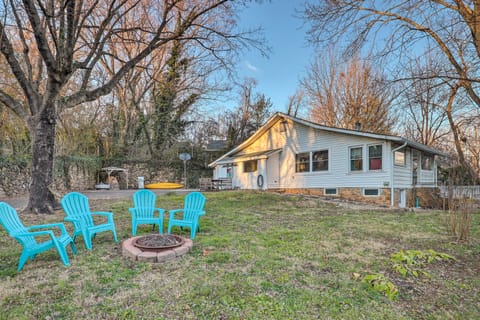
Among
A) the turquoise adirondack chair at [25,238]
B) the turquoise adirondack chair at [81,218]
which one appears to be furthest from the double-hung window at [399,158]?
the turquoise adirondack chair at [25,238]

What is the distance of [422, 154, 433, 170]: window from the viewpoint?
1284 cm

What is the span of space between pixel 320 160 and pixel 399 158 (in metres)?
3.13

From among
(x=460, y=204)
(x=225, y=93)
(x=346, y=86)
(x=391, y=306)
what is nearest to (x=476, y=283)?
(x=391, y=306)

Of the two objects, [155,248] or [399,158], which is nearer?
[155,248]

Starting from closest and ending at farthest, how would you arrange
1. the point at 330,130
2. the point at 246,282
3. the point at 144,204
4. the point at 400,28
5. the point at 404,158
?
1. the point at 246,282
2. the point at 144,204
3. the point at 400,28
4. the point at 404,158
5. the point at 330,130

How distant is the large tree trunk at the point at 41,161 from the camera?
22.0 feet

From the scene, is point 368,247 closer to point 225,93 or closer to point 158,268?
point 158,268

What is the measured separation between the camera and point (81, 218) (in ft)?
14.0

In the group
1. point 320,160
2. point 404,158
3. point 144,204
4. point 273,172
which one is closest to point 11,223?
point 144,204

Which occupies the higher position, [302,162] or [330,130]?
[330,130]

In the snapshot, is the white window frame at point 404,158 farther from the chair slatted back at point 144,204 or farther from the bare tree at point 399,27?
the chair slatted back at point 144,204

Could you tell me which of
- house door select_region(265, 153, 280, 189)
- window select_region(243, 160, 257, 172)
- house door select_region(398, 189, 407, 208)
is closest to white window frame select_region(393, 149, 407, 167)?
house door select_region(398, 189, 407, 208)

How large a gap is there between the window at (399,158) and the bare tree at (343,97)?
7147 mm

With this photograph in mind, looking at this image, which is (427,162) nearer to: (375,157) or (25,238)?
(375,157)
